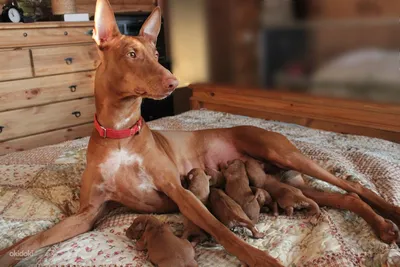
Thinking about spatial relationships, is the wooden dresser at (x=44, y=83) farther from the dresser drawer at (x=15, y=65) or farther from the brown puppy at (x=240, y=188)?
the brown puppy at (x=240, y=188)

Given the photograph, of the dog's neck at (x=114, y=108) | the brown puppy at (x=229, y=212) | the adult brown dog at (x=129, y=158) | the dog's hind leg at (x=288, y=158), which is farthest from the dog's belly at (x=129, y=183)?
the dog's hind leg at (x=288, y=158)

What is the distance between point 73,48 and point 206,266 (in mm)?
3152

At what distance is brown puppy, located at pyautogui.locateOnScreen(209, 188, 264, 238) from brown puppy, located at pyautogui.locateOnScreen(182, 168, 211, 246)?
0.06 m

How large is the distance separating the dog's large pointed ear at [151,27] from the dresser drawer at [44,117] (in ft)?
7.49

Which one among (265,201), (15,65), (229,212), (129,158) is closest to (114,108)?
(129,158)

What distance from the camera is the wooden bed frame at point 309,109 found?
277 cm

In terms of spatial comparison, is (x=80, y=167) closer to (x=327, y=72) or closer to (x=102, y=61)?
(x=102, y=61)

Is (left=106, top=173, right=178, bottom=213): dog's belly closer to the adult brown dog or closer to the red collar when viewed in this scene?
the adult brown dog

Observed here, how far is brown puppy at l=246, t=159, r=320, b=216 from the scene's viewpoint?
1635 millimetres

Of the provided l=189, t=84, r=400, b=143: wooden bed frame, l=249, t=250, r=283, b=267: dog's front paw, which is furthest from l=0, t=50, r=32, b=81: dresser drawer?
l=249, t=250, r=283, b=267: dog's front paw

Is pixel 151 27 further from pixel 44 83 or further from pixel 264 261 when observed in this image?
pixel 44 83

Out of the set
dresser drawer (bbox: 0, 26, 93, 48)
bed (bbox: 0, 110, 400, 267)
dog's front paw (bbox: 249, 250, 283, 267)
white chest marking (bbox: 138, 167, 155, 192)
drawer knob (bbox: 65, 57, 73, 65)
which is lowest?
bed (bbox: 0, 110, 400, 267)

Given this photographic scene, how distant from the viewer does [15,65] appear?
360cm

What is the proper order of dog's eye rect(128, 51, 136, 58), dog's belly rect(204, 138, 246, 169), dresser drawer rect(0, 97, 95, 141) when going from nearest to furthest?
1. dog's eye rect(128, 51, 136, 58)
2. dog's belly rect(204, 138, 246, 169)
3. dresser drawer rect(0, 97, 95, 141)
